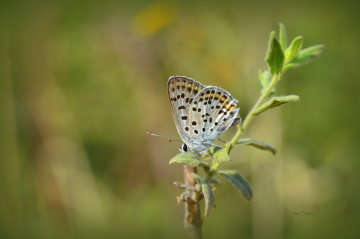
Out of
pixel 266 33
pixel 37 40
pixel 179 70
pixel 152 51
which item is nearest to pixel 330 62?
pixel 266 33

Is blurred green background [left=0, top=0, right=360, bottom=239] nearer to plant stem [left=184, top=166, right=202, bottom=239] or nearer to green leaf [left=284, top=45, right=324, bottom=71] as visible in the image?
green leaf [left=284, top=45, right=324, bottom=71]

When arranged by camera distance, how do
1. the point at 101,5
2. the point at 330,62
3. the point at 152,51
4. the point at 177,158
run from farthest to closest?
the point at 101,5, the point at 152,51, the point at 330,62, the point at 177,158

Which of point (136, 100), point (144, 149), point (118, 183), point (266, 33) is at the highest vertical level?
point (266, 33)

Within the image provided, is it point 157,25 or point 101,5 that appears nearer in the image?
point 157,25

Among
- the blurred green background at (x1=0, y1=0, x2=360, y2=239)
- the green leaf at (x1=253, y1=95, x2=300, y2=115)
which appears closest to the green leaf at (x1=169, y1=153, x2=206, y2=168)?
the green leaf at (x1=253, y1=95, x2=300, y2=115)

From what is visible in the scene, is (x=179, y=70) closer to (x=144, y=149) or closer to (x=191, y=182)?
(x=144, y=149)

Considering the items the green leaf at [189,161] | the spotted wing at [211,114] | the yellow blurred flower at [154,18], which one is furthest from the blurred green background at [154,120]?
the green leaf at [189,161]
